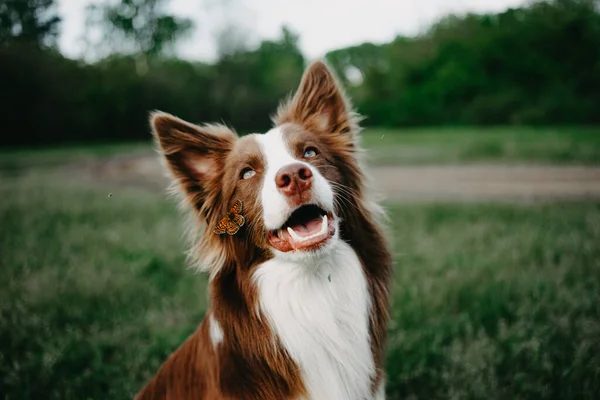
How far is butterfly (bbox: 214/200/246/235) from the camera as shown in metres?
2.52

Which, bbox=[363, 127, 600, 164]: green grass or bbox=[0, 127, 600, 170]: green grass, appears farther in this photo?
bbox=[0, 127, 600, 170]: green grass

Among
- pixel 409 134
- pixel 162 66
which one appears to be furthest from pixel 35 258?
pixel 409 134

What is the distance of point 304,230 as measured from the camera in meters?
2.37

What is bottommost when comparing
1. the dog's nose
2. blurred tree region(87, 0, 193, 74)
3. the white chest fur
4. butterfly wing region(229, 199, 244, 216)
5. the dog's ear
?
the white chest fur

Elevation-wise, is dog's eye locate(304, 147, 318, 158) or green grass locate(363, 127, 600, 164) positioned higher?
dog's eye locate(304, 147, 318, 158)

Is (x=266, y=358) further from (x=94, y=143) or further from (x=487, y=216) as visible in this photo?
(x=94, y=143)

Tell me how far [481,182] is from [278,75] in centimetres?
974

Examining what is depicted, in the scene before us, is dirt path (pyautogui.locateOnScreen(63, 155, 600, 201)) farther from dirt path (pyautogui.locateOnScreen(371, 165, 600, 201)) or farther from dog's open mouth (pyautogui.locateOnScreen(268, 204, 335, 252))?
dog's open mouth (pyautogui.locateOnScreen(268, 204, 335, 252))

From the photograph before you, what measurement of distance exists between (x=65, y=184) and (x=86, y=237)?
6.61 m

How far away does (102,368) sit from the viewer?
3.75 m

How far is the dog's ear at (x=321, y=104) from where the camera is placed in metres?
2.82

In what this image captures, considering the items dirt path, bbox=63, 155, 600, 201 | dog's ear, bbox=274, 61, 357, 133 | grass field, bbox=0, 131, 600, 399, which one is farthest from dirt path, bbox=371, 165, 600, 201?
dog's ear, bbox=274, 61, 357, 133

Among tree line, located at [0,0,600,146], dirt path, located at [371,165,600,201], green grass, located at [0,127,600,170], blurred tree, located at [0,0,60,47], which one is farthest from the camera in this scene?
green grass, located at [0,127,600,170]

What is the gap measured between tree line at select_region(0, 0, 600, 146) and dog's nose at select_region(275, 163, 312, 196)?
1087 mm
